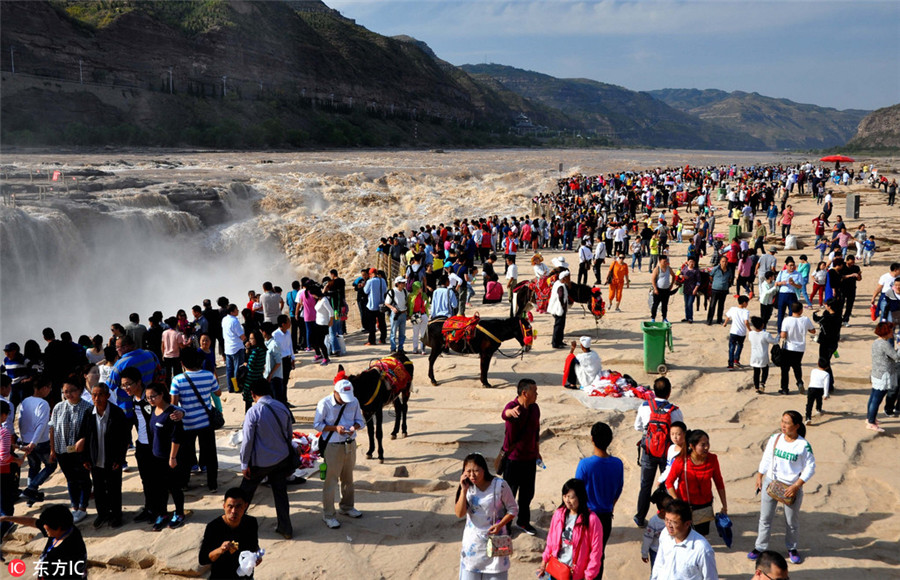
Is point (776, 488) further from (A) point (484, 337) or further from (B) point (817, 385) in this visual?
(A) point (484, 337)

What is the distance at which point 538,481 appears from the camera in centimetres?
703

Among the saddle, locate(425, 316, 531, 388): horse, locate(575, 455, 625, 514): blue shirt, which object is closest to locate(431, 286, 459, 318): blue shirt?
locate(425, 316, 531, 388): horse

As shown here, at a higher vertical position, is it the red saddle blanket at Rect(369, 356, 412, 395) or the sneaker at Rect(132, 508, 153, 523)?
Answer: the red saddle blanket at Rect(369, 356, 412, 395)

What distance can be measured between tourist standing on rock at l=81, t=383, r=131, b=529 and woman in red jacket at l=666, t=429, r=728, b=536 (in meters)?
4.77

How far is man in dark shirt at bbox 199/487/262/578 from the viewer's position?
13.3 feet

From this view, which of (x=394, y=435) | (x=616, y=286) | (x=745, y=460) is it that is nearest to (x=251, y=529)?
(x=394, y=435)

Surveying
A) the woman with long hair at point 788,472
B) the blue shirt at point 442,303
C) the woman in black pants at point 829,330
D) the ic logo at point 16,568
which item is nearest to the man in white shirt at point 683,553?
the woman with long hair at point 788,472

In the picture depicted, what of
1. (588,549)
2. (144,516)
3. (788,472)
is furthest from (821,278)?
(144,516)

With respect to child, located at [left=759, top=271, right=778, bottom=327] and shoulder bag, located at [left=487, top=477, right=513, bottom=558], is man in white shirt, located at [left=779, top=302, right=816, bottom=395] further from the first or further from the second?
shoulder bag, located at [left=487, top=477, right=513, bottom=558]

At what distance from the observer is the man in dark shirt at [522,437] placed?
5.48 m

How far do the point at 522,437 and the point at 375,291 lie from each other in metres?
7.24

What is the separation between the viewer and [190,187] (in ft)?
106

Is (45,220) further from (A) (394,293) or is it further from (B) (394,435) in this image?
(B) (394,435)

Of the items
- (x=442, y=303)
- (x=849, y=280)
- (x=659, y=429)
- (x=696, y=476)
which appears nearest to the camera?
(x=696, y=476)
